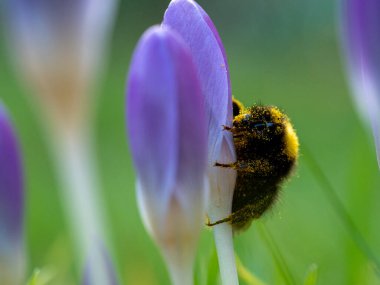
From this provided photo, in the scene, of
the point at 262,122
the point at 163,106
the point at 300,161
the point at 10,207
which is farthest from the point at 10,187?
the point at 300,161

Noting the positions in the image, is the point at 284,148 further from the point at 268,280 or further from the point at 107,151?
the point at 107,151

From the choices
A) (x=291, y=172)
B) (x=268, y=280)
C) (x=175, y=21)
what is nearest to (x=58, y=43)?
(x=175, y=21)

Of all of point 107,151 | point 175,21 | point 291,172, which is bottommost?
point 107,151

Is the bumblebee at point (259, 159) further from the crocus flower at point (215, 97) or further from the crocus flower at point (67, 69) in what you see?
the crocus flower at point (67, 69)

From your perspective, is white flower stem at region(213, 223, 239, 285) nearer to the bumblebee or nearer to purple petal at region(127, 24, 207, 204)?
the bumblebee

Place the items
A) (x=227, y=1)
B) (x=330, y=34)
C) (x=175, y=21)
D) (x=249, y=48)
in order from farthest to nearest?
(x=227, y=1)
(x=249, y=48)
(x=330, y=34)
(x=175, y=21)

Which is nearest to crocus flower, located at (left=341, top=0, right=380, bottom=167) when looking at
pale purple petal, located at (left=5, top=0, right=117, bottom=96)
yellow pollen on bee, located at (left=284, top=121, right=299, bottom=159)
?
yellow pollen on bee, located at (left=284, top=121, right=299, bottom=159)
